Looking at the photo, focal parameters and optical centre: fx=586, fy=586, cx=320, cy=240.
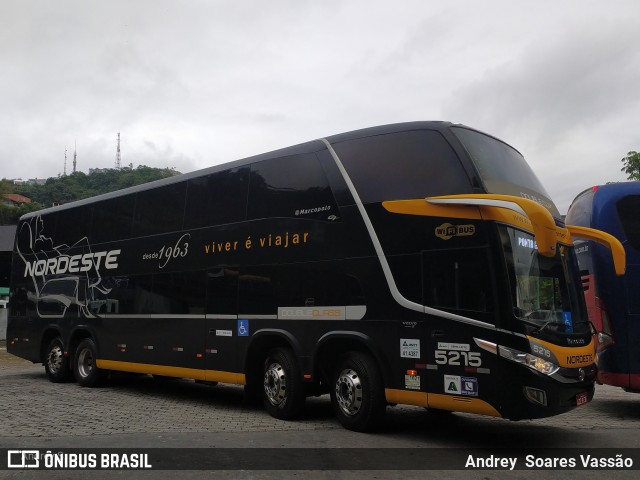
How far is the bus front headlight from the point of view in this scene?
21.0 feet

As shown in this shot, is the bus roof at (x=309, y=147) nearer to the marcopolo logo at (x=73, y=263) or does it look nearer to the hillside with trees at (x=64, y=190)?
the marcopolo logo at (x=73, y=263)

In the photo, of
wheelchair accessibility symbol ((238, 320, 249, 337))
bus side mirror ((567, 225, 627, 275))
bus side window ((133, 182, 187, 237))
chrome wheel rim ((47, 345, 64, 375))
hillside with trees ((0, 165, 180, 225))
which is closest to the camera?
bus side mirror ((567, 225, 627, 275))

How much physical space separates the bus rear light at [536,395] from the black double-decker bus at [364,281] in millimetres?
11

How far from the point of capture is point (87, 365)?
13.2 m

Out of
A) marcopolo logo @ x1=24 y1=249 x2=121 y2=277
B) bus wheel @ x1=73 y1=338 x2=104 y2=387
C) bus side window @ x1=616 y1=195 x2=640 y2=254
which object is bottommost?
bus wheel @ x1=73 y1=338 x2=104 y2=387

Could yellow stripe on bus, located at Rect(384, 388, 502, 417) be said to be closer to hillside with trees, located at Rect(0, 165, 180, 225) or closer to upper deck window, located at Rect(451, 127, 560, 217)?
upper deck window, located at Rect(451, 127, 560, 217)

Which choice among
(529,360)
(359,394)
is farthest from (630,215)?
(359,394)

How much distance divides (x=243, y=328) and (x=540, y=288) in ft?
15.4

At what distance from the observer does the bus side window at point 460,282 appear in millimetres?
6742

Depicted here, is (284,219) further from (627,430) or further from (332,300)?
(627,430)

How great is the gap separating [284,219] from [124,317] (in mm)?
4938

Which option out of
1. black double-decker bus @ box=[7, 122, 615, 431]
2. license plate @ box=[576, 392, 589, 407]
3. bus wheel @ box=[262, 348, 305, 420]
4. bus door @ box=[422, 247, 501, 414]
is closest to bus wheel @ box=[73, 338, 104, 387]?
black double-decker bus @ box=[7, 122, 615, 431]

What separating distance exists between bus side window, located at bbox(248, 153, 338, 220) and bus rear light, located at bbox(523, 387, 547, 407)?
11.4ft

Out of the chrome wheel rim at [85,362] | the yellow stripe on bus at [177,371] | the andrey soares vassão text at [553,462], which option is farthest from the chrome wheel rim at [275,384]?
the chrome wheel rim at [85,362]
